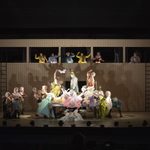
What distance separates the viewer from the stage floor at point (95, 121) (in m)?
13.0

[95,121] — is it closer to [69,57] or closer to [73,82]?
[73,82]

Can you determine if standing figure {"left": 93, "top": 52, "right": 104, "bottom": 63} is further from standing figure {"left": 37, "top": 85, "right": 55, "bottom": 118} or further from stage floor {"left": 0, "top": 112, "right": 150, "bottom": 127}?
standing figure {"left": 37, "top": 85, "right": 55, "bottom": 118}

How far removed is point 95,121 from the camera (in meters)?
14.2

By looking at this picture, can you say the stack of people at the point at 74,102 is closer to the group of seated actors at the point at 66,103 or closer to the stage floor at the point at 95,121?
the group of seated actors at the point at 66,103

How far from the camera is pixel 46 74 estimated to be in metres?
17.9

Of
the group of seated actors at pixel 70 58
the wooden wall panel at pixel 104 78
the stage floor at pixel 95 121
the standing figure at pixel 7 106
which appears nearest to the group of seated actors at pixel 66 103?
the standing figure at pixel 7 106
